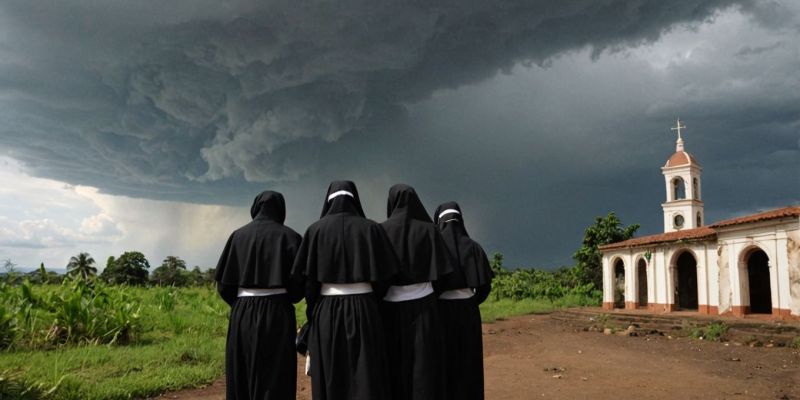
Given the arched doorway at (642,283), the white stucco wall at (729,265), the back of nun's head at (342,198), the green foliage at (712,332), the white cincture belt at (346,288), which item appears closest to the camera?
the white cincture belt at (346,288)

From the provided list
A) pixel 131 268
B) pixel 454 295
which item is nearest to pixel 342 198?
pixel 454 295

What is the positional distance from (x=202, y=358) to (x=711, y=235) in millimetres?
17856

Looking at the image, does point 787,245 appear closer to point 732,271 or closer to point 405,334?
point 732,271

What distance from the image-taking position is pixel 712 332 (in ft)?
54.8

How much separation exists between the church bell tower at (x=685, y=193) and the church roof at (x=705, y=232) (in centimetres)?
713

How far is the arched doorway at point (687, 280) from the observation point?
25.0 m

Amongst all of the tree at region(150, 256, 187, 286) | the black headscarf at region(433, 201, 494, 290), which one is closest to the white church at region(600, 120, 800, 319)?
the black headscarf at region(433, 201, 494, 290)

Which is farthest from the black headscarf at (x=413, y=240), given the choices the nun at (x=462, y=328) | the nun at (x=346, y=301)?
the nun at (x=462, y=328)

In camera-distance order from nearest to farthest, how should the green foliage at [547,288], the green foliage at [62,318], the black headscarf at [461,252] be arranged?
the black headscarf at [461,252] < the green foliage at [62,318] < the green foliage at [547,288]

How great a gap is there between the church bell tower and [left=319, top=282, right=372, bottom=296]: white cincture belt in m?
29.9

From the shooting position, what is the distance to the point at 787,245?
17.0 m

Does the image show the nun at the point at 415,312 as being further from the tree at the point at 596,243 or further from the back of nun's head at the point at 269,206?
the tree at the point at 596,243

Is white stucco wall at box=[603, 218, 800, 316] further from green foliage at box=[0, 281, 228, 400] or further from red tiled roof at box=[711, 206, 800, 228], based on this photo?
green foliage at box=[0, 281, 228, 400]

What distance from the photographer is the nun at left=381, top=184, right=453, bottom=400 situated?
464 centimetres
